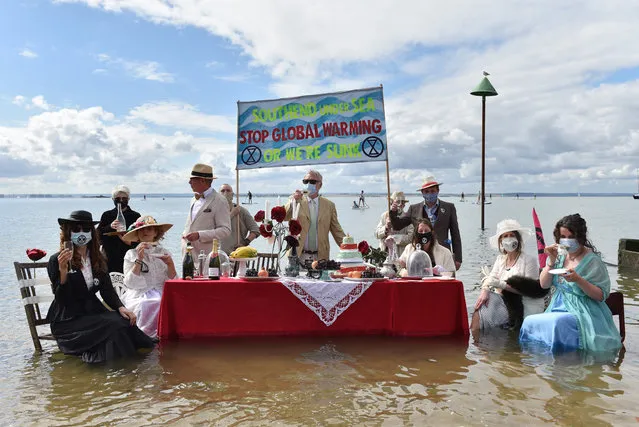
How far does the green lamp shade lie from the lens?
2028 cm

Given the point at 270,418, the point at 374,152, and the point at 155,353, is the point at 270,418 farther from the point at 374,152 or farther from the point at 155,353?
the point at 374,152

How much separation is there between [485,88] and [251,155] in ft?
53.2

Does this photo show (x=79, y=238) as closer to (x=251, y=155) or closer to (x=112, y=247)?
(x=112, y=247)

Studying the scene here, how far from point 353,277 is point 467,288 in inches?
220

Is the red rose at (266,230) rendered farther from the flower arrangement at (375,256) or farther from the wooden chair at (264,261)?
the flower arrangement at (375,256)

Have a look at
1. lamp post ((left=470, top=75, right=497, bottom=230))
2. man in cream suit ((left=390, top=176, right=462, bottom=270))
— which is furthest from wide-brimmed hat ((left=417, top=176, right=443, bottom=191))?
lamp post ((left=470, top=75, right=497, bottom=230))

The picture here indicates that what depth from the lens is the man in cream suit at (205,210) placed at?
606cm

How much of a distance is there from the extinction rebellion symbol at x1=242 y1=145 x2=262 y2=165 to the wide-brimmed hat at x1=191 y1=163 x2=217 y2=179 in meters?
0.48

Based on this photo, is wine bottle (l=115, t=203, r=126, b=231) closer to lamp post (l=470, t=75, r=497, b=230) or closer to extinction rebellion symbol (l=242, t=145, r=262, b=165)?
extinction rebellion symbol (l=242, t=145, r=262, b=165)

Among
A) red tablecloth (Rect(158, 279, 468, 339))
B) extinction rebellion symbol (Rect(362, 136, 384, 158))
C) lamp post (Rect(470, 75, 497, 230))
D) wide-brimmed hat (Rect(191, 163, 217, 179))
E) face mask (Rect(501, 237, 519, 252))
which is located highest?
lamp post (Rect(470, 75, 497, 230))

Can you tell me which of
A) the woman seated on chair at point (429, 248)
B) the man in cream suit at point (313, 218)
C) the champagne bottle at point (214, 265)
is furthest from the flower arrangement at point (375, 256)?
the champagne bottle at point (214, 265)

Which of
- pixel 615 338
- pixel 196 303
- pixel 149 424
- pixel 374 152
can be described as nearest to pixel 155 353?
pixel 196 303

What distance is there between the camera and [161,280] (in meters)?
5.61

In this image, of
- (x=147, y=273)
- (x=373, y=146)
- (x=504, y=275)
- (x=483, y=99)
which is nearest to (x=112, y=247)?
(x=147, y=273)
